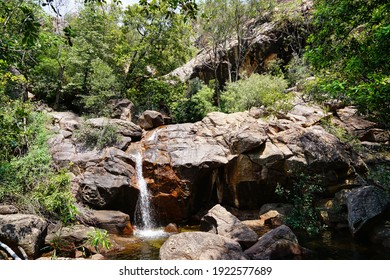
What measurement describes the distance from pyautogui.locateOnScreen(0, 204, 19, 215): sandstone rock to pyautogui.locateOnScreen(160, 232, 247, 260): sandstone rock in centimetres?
509

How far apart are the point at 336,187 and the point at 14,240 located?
12412mm

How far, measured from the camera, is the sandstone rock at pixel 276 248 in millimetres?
7008

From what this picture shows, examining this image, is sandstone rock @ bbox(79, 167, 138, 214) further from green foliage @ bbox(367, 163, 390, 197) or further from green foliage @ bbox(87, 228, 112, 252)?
green foliage @ bbox(367, 163, 390, 197)

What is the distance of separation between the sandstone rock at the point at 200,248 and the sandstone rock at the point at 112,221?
174 inches

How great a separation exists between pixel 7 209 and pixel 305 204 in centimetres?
1098

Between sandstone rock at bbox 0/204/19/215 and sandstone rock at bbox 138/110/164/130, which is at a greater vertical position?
sandstone rock at bbox 138/110/164/130

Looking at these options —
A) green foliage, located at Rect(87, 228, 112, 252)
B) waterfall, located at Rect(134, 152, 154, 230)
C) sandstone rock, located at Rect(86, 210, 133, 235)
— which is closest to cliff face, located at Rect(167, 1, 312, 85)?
waterfall, located at Rect(134, 152, 154, 230)

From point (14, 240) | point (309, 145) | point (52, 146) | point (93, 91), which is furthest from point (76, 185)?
point (309, 145)

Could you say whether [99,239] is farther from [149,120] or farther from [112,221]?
[149,120]

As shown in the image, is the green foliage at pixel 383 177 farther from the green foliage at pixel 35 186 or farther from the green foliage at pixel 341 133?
the green foliage at pixel 35 186

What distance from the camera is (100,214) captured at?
10.7 m

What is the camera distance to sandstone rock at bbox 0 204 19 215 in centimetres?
788

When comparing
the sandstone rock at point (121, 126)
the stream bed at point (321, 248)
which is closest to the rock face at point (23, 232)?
the stream bed at point (321, 248)

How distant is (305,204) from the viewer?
10.9m
